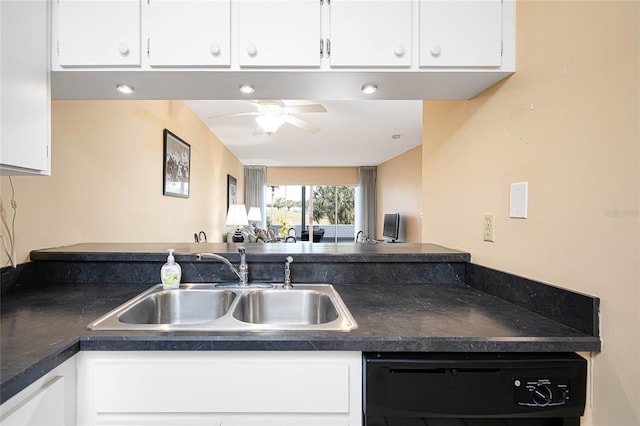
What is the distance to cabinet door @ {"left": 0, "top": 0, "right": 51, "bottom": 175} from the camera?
894mm

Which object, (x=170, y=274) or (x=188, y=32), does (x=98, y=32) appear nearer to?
(x=188, y=32)

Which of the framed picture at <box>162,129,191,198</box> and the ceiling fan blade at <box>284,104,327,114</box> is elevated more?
the ceiling fan blade at <box>284,104,327,114</box>

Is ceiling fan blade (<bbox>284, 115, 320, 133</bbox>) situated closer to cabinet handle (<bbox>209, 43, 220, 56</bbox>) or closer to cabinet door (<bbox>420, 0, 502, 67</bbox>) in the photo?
cabinet handle (<bbox>209, 43, 220, 56</bbox>)

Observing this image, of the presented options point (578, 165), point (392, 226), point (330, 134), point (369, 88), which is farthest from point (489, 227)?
point (392, 226)

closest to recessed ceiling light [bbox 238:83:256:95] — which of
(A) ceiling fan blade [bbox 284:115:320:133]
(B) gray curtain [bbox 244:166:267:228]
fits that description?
(A) ceiling fan blade [bbox 284:115:320:133]

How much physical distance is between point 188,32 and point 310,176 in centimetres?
666

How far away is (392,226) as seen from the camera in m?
6.25

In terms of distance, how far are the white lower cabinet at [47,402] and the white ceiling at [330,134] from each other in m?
3.02

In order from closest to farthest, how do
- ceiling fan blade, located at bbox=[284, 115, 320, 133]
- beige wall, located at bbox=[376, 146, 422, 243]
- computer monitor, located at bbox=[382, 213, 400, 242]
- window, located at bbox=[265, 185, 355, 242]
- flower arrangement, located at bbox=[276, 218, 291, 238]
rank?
ceiling fan blade, located at bbox=[284, 115, 320, 133] < beige wall, located at bbox=[376, 146, 422, 243] < computer monitor, located at bbox=[382, 213, 400, 242] < flower arrangement, located at bbox=[276, 218, 291, 238] < window, located at bbox=[265, 185, 355, 242]

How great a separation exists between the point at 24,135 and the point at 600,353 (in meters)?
1.86

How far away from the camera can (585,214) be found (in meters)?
0.85

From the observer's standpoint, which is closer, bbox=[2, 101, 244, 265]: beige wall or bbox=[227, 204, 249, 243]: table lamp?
bbox=[2, 101, 244, 265]: beige wall

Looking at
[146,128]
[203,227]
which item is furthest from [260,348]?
[203,227]

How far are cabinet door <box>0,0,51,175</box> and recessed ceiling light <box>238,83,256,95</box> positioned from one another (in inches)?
27.8
